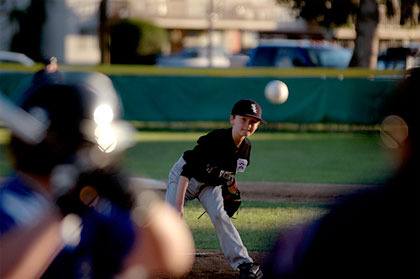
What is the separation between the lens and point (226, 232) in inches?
334

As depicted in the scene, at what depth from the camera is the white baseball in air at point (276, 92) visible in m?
21.9

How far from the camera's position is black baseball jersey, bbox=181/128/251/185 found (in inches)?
331

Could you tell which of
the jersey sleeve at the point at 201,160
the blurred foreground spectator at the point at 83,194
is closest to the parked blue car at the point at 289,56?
the jersey sleeve at the point at 201,160

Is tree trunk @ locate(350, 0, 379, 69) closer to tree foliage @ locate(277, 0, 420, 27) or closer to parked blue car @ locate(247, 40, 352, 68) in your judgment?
parked blue car @ locate(247, 40, 352, 68)

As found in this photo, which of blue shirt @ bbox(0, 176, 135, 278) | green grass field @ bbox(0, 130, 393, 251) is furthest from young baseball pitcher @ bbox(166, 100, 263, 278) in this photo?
blue shirt @ bbox(0, 176, 135, 278)

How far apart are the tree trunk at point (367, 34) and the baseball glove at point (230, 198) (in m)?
20.5

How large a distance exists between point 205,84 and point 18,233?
68.5 ft

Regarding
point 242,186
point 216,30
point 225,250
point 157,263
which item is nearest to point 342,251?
point 157,263

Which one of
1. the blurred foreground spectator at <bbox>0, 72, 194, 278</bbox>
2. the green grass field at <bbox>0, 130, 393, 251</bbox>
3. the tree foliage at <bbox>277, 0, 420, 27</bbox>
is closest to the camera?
the blurred foreground spectator at <bbox>0, 72, 194, 278</bbox>

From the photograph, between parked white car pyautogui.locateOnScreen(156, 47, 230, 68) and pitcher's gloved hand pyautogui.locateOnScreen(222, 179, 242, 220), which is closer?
pitcher's gloved hand pyautogui.locateOnScreen(222, 179, 242, 220)

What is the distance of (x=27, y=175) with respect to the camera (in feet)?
9.57

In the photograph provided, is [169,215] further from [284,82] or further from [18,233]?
[284,82]

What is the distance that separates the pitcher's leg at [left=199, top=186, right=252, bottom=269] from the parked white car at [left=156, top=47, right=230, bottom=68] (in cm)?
3169

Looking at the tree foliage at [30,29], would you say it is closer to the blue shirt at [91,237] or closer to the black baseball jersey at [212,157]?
the black baseball jersey at [212,157]
